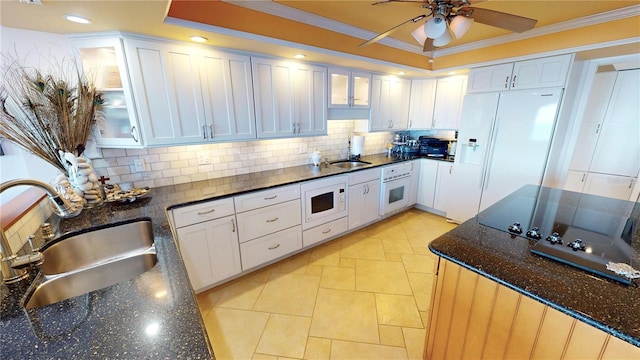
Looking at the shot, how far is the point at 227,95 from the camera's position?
2158 millimetres

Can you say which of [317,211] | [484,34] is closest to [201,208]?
[317,211]

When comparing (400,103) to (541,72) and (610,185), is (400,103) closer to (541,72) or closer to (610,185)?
(541,72)

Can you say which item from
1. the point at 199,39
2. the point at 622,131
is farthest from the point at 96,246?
the point at 622,131

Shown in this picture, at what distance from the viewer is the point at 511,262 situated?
108cm

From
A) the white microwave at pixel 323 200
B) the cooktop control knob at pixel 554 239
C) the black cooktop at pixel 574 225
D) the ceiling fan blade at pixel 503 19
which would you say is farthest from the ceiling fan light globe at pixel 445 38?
the white microwave at pixel 323 200

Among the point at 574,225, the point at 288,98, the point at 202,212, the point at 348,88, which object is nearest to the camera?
the point at 574,225

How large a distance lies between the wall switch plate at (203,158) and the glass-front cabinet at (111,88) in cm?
55

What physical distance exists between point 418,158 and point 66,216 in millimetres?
3843

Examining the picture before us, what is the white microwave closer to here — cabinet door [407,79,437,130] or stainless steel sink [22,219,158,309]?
stainless steel sink [22,219,158,309]

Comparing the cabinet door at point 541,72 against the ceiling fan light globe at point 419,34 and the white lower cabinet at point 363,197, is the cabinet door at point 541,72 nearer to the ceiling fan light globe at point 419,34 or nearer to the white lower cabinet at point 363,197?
the ceiling fan light globe at point 419,34

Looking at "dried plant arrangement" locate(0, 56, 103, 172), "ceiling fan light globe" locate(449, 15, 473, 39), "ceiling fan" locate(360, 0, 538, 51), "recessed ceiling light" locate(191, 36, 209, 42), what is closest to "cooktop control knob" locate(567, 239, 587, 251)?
"ceiling fan" locate(360, 0, 538, 51)

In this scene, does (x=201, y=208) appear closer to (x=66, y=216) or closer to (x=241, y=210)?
(x=241, y=210)

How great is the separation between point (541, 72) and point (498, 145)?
2.74 feet

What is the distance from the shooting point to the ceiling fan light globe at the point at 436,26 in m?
1.45
